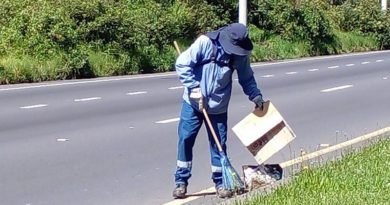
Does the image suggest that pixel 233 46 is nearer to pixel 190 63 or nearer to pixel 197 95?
pixel 190 63

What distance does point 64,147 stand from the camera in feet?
37.5

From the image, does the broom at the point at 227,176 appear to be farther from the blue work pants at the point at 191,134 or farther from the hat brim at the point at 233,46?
the hat brim at the point at 233,46

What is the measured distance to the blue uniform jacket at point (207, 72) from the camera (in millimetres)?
7875

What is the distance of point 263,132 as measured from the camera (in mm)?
8328

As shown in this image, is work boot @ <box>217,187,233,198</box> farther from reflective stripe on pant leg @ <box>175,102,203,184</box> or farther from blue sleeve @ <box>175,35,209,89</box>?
blue sleeve @ <box>175,35,209,89</box>

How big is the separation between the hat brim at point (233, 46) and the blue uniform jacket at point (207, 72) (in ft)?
0.23

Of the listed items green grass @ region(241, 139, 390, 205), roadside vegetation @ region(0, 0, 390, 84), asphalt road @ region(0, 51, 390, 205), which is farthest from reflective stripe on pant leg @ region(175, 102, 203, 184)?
roadside vegetation @ region(0, 0, 390, 84)

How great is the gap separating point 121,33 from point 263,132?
67.8ft

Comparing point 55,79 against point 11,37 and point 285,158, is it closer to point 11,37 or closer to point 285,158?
point 11,37

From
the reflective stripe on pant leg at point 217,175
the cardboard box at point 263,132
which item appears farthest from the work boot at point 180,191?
the cardboard box at point 263,132

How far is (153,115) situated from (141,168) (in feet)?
17.7

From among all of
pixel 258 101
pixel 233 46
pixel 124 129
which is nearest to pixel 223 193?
pixel 258 101

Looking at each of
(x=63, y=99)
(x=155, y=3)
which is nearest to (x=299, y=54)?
(x=155, y=3)

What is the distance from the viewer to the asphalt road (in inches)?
356
